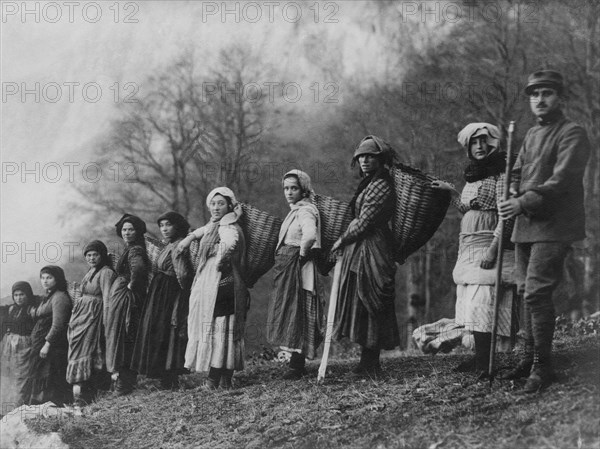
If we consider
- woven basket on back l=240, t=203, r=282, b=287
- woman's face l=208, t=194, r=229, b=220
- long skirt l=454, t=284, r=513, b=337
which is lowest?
long skirt l=454, t=284, r=513, b=337

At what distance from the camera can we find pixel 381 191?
7191 millimetres

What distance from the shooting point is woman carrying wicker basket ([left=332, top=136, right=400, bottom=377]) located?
7.14 m

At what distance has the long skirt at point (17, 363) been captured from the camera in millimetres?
9703

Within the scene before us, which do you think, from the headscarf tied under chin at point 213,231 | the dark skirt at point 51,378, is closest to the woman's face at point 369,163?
the headscarf tied under chin at point 213,231

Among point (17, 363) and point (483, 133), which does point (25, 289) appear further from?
point (483, 133)

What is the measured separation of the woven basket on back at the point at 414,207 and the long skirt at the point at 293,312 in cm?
101

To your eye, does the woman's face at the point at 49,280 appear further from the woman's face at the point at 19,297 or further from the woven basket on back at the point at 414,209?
the woven basket on back at the point at 414,209

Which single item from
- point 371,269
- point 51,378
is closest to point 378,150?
point 371,269

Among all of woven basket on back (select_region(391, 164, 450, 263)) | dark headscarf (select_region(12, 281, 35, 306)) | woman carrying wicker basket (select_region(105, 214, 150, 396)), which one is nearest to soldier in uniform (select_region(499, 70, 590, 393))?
woven basket on back (select_region(391, 164, 450, 263))

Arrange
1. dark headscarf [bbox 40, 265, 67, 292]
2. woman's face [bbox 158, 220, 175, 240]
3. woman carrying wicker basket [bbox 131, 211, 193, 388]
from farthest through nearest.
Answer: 1. dark headscarf [bbox 40, 265, 67, 292]
2. woman's face [bbox 158, 220, 175, 240]
3. woman carrying wicker basket [bbox 131, 211, 193, 388]

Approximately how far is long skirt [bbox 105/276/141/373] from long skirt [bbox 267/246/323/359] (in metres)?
1.93

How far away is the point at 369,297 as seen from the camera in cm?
712

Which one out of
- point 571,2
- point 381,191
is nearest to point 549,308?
point 381,191

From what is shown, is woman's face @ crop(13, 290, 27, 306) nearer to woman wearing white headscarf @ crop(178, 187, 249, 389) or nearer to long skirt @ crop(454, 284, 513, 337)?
woman wearing white headscarf @ crop(178, 187, 249, 389)
